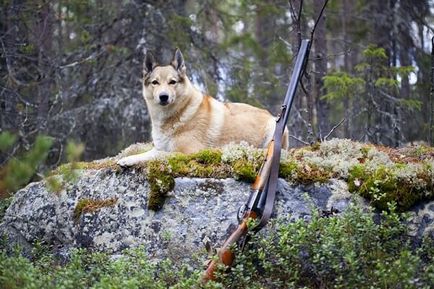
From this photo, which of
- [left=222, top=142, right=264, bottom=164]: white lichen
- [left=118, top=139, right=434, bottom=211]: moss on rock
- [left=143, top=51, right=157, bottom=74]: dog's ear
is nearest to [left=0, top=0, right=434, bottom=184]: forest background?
[left=143, top=51, right=157, bottom=74]: dog's ear

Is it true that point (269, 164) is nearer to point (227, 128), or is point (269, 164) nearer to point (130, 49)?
point (227, 128)

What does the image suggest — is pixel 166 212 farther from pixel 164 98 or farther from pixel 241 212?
pixel 164 98

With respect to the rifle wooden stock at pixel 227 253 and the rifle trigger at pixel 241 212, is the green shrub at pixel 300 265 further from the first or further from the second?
the rifle trigger at pixel 241 212

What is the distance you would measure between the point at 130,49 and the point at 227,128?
6.88 metres

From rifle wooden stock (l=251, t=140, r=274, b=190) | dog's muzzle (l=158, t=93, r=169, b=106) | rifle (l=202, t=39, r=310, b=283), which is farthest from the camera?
dog's muzzle (l=158, t=93, r=169, b=106)

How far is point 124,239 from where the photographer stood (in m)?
5.94

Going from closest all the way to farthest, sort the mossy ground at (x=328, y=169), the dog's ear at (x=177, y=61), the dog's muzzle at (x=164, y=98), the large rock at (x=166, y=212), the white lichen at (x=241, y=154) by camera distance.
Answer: the mossy ground at (x=328, y=169)
the large rock at (x=166, y=212)
the white lichen at (x=241, y=154)
the dog's muzzle at (x=164, y=98)
the dog's ear at (x=177, y=61)

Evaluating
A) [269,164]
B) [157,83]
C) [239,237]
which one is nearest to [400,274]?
[239,237]

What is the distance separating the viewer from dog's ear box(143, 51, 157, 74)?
738 centimetres

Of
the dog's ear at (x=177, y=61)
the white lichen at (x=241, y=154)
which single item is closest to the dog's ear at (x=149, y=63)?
the dog's ear at (x=177, y=61)

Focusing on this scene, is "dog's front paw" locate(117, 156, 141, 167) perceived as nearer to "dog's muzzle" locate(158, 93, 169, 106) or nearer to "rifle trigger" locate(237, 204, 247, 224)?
"dog's muzzle" locate(158, 93, 169, 106)

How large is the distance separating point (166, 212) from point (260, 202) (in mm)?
1067

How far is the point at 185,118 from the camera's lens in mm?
7371

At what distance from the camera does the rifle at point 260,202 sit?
16.2 feet
